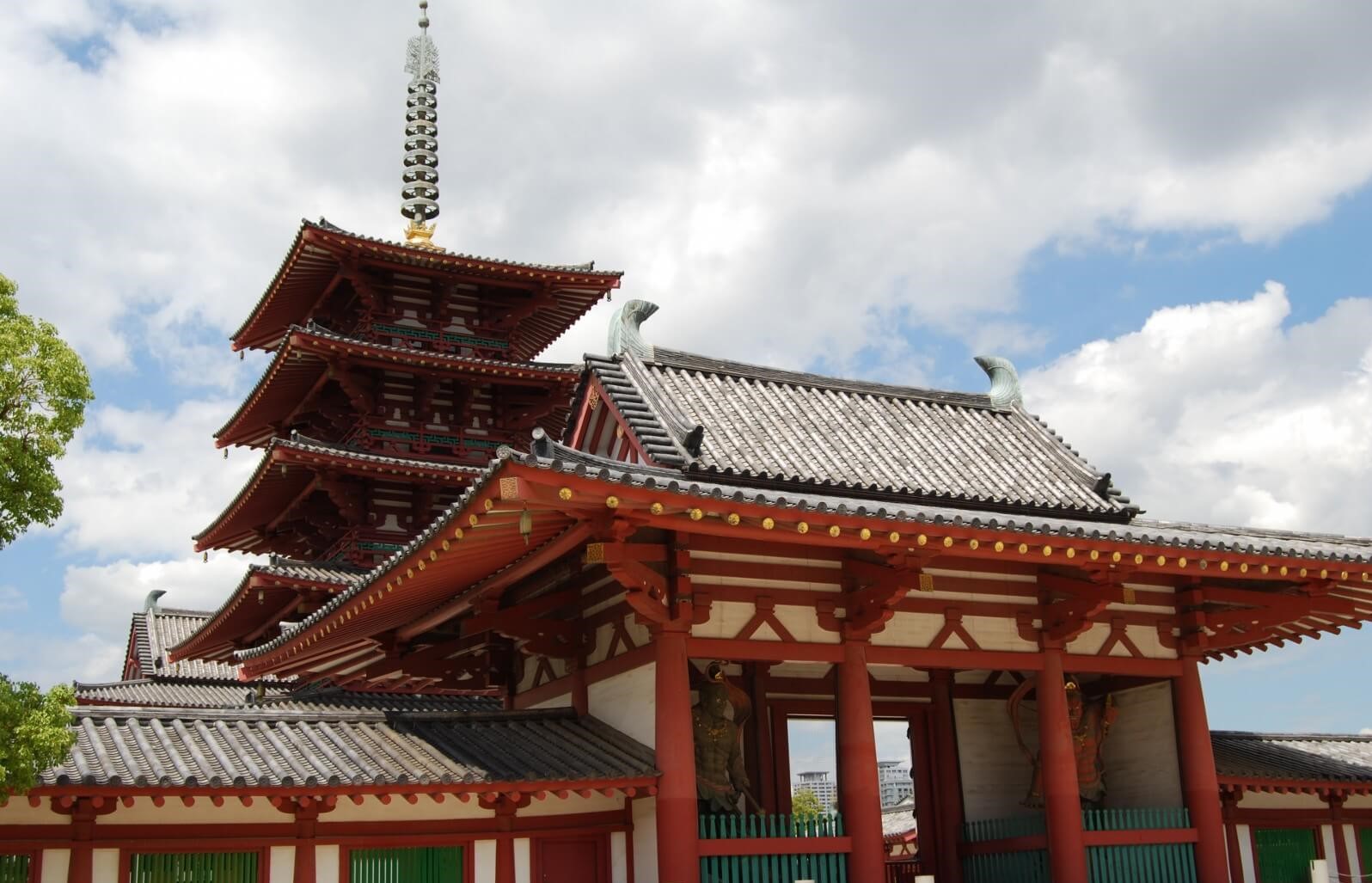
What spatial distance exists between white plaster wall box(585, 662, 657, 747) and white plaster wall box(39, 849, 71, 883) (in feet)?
16.1

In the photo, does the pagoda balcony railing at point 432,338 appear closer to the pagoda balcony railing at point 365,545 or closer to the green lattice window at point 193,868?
the pagoda balcony railing at point 365,545

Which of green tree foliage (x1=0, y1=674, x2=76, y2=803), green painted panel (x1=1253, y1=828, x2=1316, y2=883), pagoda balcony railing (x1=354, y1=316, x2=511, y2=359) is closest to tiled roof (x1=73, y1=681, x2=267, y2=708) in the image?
pagoda balcony railing (x1=354, y1=316, x2=511, y2=359)

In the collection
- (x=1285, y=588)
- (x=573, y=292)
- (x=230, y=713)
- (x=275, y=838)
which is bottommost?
(x=275, y=838)

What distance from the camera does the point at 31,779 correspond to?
31.3 feet

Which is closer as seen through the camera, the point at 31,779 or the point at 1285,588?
the point at 31,779

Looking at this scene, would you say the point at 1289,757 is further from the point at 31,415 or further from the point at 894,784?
the point at 894,784

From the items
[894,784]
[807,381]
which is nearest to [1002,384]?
[807,381]

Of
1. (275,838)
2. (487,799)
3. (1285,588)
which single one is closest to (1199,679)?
(1285,588)

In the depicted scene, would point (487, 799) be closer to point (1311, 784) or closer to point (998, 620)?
point (998, 620)

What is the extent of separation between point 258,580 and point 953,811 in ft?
41.8

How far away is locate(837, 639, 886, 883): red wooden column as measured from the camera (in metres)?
12.8

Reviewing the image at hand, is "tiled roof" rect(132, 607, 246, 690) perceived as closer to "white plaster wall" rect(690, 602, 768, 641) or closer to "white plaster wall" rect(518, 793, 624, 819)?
"white plaster wall" rect(518, 793, 624, 819)

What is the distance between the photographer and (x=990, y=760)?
1672cm

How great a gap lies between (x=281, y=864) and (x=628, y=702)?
3473 millimetres
